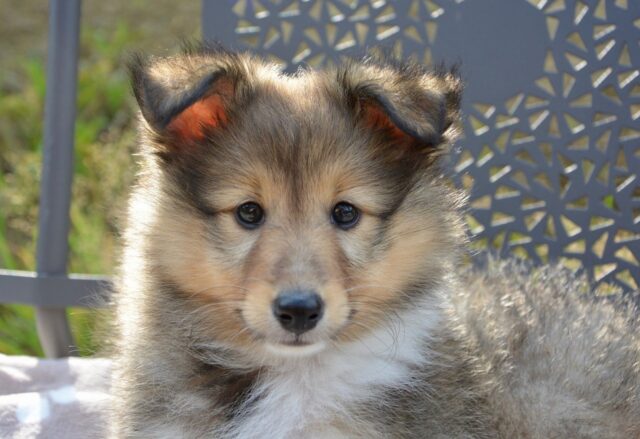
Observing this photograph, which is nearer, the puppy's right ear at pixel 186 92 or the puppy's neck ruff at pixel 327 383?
the puppy's right ear at pixel 186 92

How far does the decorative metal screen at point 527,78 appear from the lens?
3701 millimetres

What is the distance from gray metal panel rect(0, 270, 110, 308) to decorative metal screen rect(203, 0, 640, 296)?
1166 millimetres

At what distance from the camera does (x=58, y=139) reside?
149 inches

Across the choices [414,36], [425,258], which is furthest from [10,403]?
[414,36]

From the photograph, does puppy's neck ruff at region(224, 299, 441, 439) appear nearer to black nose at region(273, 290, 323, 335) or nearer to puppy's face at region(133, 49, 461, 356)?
puppy's face at region(133, 49, 461, 356)

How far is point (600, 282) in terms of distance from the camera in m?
3.79

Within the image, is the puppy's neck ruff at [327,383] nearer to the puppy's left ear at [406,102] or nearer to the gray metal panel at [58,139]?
the puppy's left ear at [406,102]

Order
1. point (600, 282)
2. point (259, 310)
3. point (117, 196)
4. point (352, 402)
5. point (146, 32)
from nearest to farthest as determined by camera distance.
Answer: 1. point (259, 310)
2. point (352, 402)
3. point (600, 282)
4. point (117, 196)
5. point (146, 32)

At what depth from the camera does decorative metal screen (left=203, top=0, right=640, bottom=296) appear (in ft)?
12.1

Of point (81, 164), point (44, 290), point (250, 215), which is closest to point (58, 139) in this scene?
point (44, 290)

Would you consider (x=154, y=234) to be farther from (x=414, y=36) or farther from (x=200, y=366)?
(x=414, y=36)

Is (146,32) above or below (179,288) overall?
above

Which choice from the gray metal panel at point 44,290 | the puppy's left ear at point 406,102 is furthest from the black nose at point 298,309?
the gray metal panel at point 44,290

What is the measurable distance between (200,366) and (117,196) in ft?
10.3
